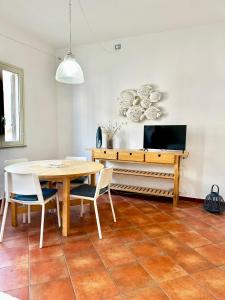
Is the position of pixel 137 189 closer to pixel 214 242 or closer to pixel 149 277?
pixel 214 242

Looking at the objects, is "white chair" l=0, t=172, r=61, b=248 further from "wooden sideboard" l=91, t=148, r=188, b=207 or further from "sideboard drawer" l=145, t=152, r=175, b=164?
"sideboard drawer" l=145, t=152, r=175, b=164

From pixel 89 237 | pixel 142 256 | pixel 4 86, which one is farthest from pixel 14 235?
pixel 4 86

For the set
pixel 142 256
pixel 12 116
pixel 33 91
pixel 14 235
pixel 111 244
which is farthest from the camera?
pixel 33 91

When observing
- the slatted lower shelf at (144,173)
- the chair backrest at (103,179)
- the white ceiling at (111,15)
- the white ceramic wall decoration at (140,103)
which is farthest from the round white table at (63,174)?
the white ceiling at (111,15)

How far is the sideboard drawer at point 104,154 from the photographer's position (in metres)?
3.78

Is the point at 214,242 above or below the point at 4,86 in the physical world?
below

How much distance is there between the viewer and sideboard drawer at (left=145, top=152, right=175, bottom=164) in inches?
134

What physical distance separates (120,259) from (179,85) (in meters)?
2.83

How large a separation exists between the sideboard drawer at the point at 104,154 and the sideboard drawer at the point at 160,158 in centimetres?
57

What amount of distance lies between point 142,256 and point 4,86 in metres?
3.20

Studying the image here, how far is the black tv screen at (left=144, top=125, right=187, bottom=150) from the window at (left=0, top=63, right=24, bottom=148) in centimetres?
217

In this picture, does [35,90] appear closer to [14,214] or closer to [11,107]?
[11,107]

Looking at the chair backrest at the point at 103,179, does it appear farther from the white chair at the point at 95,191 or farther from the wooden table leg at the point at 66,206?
the wooden table leg at the point at 66,206

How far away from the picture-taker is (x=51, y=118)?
4.52 meters
